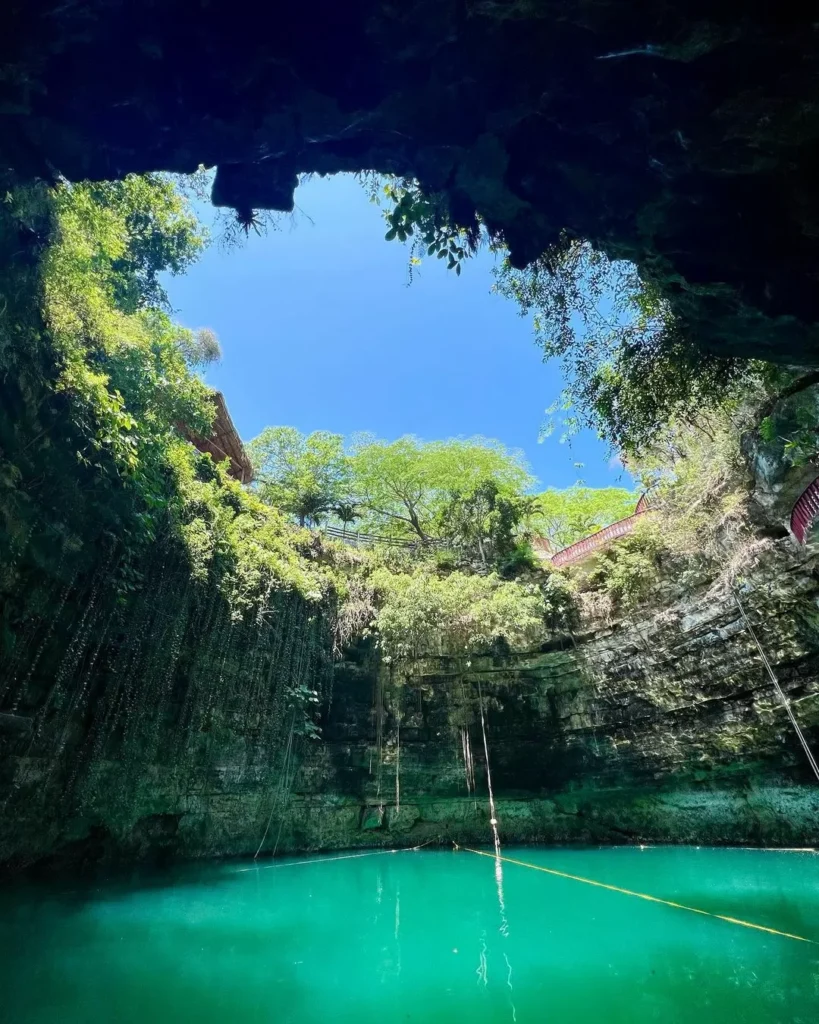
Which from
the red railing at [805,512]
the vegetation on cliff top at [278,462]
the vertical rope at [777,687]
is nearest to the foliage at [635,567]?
the vegetation on cliff top at [278,462]

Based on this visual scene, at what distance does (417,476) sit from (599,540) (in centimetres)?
644

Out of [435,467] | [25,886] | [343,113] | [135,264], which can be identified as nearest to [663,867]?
[25,886]

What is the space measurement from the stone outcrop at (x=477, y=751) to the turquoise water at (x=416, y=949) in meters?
1.17

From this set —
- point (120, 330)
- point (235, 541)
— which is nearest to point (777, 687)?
point (235, 541)

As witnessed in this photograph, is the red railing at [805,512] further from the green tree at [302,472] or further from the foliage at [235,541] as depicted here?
the green tree at [302,472]

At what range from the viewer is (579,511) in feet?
61.0

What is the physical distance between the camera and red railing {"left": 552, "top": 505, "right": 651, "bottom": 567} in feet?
36.7

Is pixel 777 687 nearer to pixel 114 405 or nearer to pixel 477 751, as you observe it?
pixel 477 751

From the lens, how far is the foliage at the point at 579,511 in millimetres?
18219

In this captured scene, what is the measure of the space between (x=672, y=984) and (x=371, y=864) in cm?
629

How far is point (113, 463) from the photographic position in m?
5.70

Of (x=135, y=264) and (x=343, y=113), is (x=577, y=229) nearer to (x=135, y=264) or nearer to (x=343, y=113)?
(x=343, y=113)

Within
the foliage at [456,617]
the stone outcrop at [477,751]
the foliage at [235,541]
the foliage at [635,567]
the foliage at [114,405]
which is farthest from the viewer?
the foliage at [456,617]

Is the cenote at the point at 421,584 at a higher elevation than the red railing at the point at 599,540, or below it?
below
